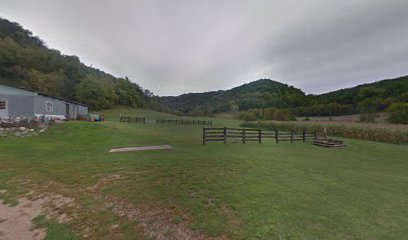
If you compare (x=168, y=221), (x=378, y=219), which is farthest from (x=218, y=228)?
(x=378, y=219)

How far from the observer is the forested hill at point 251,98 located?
8794 cm

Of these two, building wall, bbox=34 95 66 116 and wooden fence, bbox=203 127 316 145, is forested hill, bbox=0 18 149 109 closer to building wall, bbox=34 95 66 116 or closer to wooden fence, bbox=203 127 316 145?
building wall, bbox=34 95 66 116

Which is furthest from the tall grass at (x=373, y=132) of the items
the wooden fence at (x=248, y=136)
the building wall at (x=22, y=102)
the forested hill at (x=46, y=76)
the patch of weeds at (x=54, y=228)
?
the forested hill at (x=46, y=76)

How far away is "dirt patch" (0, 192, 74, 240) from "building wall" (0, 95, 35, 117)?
20.6 m

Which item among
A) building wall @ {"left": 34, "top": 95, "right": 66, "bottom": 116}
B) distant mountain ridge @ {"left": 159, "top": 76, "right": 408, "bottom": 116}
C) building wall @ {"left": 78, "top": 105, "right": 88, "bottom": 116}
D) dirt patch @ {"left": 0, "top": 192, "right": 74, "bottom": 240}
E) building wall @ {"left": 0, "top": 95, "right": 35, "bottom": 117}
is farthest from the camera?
distant mountain ridge @ {"left": 159, "top": 76, "right": 408, "bottom": 116}

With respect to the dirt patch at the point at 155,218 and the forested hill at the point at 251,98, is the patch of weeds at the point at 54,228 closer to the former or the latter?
the dirt patch at the point at 155,218

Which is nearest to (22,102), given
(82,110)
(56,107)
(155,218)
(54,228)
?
(56,107)

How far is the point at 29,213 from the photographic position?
4.26 meters

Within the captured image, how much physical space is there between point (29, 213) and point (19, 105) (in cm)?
2222

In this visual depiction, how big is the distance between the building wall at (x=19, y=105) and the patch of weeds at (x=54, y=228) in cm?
2221

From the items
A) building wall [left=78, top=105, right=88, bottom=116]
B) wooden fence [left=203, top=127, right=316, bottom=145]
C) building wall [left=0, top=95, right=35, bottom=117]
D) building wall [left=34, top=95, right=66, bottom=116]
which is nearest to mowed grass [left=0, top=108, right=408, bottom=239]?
wooden fence [left=203, top=127, right=316, bottom=145]

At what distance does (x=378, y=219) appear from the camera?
4258 millimetres

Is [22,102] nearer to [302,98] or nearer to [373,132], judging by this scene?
[373,132]

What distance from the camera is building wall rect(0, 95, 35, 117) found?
19234mm
